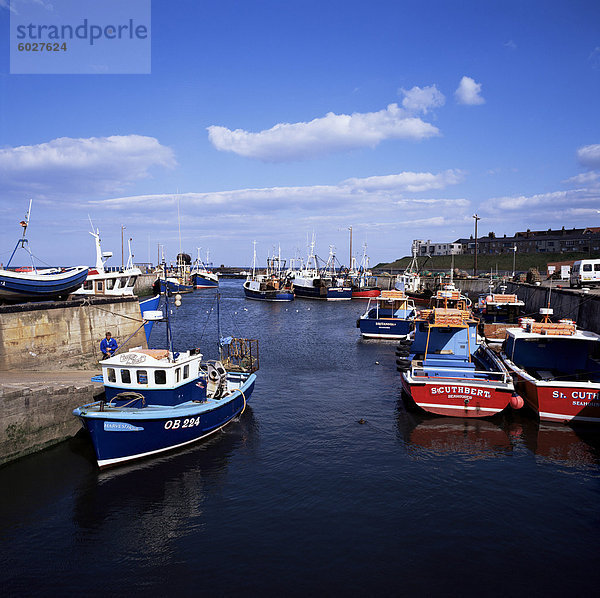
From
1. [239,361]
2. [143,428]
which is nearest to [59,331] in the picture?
[239,361]

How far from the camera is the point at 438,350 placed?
26.1m

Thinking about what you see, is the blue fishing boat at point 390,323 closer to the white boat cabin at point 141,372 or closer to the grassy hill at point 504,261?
the white boat cabin at point 141,372

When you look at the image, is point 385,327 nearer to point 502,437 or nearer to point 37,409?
point 502,437

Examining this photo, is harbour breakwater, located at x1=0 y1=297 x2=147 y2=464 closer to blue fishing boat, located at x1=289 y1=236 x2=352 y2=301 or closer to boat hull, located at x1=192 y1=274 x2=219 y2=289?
blue fishing boat, located at x1=289 y1=236 x2=352 y2=301

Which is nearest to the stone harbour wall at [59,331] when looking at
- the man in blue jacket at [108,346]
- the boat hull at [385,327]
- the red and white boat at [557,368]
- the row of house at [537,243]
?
the man in blue jacket at [108,346]

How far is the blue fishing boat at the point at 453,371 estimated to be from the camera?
20.2m

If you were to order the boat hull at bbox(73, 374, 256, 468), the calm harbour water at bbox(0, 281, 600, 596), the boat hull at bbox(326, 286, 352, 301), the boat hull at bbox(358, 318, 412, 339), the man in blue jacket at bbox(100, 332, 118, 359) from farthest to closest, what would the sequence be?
1. the boat hull at bbox(326, 286, 352, 301)
2. the boat hull at bbox(358, 318, 412, 339)
3. the man in blue jacket at bbox(100, 332, 118, 359)
4. the boat hull at bbox(73, 374, 256, 468)
5. the calm harbour water at bbox(0, 281, 600, 596)

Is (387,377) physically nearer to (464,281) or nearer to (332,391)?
(332,391)

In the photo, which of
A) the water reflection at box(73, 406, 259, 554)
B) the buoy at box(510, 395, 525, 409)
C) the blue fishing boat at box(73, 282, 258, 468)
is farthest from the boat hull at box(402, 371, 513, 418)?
the blue fishing boat at box(73, 282, 258, 468)

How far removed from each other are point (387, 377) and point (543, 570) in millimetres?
19645

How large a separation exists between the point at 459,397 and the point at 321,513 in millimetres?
10086

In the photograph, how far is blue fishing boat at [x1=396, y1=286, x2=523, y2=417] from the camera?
66.4ft

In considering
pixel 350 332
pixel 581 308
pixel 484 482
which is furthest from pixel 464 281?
pixel 484 482

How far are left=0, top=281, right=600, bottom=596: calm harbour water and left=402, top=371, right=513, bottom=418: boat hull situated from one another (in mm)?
767
